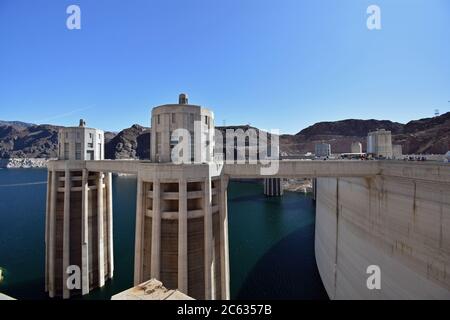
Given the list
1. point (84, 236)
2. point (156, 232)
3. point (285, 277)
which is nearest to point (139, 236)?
point (156, 232)

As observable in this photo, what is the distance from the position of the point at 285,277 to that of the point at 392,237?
61.8ft

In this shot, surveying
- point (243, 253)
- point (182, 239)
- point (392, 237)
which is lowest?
point (243, 253)

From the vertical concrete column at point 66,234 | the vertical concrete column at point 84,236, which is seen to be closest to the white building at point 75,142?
the vertical concrete column at point 66,234

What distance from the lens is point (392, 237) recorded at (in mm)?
18172

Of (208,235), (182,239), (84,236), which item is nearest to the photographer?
(182,239)

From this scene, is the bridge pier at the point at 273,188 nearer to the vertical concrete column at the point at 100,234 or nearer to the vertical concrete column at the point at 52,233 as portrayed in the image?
the vertical concrete column at the point at 100,234

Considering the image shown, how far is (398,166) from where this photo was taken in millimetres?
17781

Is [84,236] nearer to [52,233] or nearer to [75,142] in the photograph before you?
[52,233]

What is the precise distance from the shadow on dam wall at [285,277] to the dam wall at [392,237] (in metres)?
3.46

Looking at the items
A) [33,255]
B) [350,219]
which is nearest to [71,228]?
[33,255]

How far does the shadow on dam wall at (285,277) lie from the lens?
95.7 ft

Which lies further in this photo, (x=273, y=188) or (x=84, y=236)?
(x=273, y=188)

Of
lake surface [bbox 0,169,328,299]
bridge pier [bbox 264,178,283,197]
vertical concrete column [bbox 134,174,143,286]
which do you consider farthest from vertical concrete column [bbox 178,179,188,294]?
bridge pier [bbox 264,178,283,197]

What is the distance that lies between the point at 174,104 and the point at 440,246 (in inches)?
772
